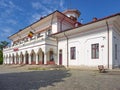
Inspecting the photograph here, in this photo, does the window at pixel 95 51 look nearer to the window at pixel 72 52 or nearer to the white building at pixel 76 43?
the white building at pixel 76 43

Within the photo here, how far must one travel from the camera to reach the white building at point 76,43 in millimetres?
17141

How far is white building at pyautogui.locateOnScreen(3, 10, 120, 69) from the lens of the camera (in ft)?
56.2

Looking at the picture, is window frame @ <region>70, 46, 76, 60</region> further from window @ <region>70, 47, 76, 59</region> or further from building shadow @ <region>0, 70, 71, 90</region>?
building shadow @ <region>0, 70, 71, 90</region>

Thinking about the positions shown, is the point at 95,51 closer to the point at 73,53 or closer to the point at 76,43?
the point at 76,43

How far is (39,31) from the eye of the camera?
29875 millimetres

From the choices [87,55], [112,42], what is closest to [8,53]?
[87,55]

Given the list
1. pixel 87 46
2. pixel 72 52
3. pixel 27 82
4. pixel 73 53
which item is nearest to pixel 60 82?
pixel 27 82

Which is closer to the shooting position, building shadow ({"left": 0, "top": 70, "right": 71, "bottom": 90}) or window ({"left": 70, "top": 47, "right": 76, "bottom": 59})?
building shadow ({"left": 0, "top": 70, "right": 71, "bottom": 90})

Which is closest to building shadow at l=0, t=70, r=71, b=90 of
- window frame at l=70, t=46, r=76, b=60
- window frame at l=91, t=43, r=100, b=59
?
window frame at l=91, t=43, r=100, b=59

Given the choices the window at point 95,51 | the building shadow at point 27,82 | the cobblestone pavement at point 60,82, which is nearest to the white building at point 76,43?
the window at point 95,51

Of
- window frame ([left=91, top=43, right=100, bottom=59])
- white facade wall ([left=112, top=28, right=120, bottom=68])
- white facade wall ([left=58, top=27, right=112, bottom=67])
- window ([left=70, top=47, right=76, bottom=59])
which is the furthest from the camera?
window ([left=70, top=47, right=76, bottom=59])

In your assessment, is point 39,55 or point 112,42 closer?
point 112,42

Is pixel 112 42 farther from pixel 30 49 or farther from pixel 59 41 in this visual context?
pixel 30 49

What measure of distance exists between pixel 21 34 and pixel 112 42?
26792mm
